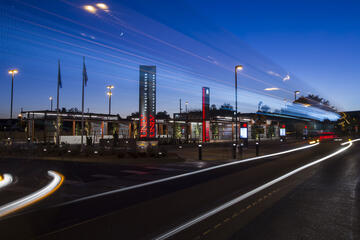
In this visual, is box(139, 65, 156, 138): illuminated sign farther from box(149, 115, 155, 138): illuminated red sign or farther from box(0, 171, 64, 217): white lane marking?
box(0, 171, 64, 217): white lane marking

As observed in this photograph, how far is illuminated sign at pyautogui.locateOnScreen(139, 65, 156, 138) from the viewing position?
26938mm

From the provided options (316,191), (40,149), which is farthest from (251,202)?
(40,149)

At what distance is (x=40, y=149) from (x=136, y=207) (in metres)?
19.2

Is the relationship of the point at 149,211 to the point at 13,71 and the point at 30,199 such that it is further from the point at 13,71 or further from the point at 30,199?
the point at 13,71

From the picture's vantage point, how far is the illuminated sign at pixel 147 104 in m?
26.9

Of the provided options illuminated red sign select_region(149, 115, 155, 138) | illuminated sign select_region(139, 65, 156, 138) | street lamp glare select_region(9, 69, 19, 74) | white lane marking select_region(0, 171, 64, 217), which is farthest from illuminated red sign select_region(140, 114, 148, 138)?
street lamp glare select_region(9, 69, 19, 74)

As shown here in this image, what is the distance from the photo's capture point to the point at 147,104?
89.7ft

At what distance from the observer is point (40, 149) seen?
2284 centimetres

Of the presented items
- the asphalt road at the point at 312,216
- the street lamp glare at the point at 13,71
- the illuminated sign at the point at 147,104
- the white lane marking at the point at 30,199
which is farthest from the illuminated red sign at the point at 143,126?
the asphalt road at the point at 312,216

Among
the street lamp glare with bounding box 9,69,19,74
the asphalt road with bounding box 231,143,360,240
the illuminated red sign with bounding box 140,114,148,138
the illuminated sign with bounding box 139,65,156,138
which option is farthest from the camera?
the street lamp glare with bounding box 9,69,19,74

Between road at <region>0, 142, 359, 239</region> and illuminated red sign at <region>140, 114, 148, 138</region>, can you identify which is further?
illuminated red sign at <region>140, 114, 148, 138</region>

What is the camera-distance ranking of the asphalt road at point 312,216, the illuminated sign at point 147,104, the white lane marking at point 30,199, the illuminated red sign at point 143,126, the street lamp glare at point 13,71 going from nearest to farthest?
the asphalt road at point 312,216 < the white lane marking at point 30,199 < the illuminated red sign at point 143,126 < the illuminated sign at point 147,104 < the street lamp glare at point 13,71

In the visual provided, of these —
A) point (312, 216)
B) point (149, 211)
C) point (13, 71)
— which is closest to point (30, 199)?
point (149, 211)

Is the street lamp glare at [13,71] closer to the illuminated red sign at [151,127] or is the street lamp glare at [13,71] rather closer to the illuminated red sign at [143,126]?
the illuminated red sign at [143,126]
